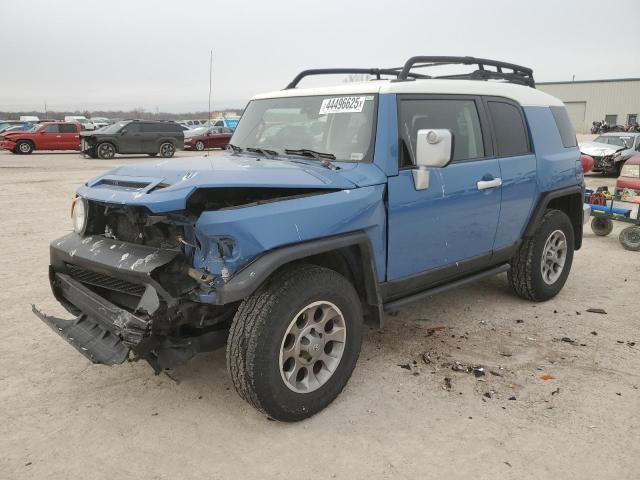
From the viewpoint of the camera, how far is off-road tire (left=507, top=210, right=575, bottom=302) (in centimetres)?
503

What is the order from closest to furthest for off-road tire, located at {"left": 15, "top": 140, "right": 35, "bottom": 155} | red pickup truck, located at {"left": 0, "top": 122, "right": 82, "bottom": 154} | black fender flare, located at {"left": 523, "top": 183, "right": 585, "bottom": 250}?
black fender flare, located at {"left": 523, "top": 183, "right": 585, "bottom": 250} < red pickup truck, located at {"left": 0, "top": 122, "right": 82, "bottom": 154} < off-road tire, located at {"left": 15, "top": 140, "right": 35, "bottom": 155}

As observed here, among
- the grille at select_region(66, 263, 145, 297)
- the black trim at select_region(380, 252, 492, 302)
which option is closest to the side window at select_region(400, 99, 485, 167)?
the black trim at select_region(380, 252, 492, 302)

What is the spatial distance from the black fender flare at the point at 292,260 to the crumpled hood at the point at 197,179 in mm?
338

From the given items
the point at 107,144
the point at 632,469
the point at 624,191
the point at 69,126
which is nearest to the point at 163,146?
the point at 107,144

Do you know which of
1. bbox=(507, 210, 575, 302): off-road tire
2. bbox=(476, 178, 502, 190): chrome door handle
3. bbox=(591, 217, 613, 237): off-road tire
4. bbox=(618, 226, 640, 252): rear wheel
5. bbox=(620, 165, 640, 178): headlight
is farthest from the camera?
bbox=(591, 217, 613, 237): off-road tire

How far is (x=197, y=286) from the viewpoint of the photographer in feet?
9.61

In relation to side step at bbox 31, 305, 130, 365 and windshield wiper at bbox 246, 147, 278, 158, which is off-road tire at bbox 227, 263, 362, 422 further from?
windshield wiper at bbox 246, 147, 278, 158

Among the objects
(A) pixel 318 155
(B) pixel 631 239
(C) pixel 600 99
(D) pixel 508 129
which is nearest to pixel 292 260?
(A) pixel 318 155

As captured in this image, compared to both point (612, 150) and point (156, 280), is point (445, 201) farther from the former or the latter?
point (612, 150)

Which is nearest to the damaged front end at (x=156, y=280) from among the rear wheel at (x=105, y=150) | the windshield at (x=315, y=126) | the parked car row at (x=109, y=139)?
the windshield at (x=315, y=126)

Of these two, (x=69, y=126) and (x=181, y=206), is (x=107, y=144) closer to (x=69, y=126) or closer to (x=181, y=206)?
(x=69, y=126)

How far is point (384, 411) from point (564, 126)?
3.69m

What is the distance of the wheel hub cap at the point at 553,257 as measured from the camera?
522cm

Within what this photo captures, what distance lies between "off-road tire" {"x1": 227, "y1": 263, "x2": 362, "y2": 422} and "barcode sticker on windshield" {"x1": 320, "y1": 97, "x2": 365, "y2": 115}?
124cm
